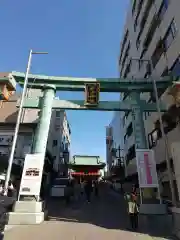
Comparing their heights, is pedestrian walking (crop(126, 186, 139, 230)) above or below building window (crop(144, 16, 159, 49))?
below

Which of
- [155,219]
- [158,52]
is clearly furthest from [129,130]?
[155,219]

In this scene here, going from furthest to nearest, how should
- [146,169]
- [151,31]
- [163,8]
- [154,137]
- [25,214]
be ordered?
[151,31]
[154,137]
[163,8]
[146,169]
[25,214]

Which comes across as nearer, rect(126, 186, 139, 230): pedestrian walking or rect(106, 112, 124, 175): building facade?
rect(126, 186, 139, 230): pedestrian walking

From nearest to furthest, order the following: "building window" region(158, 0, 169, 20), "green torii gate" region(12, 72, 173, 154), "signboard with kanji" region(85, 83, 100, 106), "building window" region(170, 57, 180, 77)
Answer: "green torii gate" region(12, 72, 173, 154)
"signboard with kanji" region(85, 83, 100, 106)
"building window" region(170, 57, 180, 77)
"building window" region(158, 0, 169, 20)

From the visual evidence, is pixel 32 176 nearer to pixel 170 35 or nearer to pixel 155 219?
pixel 155 219

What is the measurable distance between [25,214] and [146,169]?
6324 mm

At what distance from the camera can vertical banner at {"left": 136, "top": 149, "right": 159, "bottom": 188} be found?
992 centimetres

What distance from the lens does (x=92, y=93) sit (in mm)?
12445

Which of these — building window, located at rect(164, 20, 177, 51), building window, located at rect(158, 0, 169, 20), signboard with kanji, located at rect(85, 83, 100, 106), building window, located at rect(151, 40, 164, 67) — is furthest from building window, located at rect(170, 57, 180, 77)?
signboard with kanji, located at rect(85, 83, 100, 106)

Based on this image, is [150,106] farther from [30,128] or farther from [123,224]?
[30,128]

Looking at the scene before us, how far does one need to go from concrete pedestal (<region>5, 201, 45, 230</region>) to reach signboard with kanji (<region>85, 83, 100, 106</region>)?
650 centimetres

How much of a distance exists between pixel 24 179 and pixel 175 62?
1328 cm

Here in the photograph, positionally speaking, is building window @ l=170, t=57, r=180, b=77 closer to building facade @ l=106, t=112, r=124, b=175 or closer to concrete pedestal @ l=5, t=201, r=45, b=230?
concrete pedestal @ l=5, t=201, r=45, b=230

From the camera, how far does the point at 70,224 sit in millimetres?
8430
